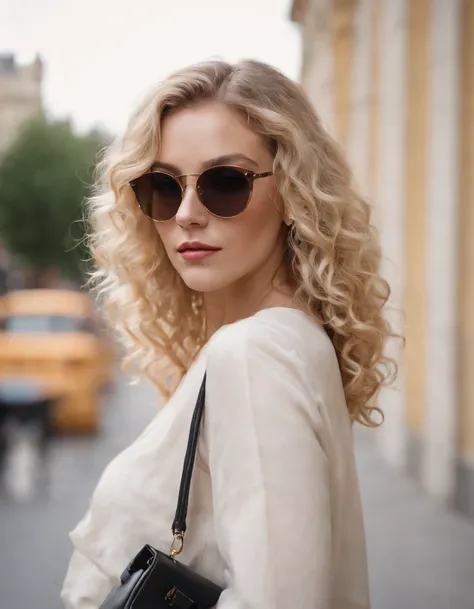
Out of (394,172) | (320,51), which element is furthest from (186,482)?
(320,51)

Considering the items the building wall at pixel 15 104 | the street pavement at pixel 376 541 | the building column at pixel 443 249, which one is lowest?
the street pavement at pixel 376 541

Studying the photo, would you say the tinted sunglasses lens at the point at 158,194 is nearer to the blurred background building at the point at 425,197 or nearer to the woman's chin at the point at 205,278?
the woman's chin at the point at 205,278

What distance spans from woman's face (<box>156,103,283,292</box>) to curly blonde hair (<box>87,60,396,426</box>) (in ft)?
0.09

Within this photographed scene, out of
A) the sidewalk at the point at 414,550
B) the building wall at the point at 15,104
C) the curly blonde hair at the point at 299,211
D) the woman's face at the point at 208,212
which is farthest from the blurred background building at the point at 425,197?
the building wall at the point at 15,104

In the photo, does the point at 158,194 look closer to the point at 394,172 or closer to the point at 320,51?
the point at 394,172

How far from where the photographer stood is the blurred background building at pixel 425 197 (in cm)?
571

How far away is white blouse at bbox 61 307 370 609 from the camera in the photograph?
3.48 feet

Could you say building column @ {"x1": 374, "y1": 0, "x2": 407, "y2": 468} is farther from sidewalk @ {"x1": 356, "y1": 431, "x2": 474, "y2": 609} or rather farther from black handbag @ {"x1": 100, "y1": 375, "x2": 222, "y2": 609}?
black handbag @ {"x1": 100, "y1": 375, "x2": 222, "y2": 609}

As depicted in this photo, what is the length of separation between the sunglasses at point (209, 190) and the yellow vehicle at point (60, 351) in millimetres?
6130

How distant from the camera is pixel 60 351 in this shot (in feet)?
25.9

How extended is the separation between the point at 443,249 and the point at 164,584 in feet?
16.8

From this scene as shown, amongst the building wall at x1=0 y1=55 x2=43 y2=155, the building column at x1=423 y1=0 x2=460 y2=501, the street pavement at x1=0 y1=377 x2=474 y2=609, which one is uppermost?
the building wall at x1=0 y1=55 x2=43 y2=155

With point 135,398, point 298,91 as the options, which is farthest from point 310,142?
point 135,398

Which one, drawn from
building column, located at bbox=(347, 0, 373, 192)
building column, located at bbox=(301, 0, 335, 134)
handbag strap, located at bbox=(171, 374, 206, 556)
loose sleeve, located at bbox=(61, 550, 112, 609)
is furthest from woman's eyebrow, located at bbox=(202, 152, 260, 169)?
building column, located at bbox=(301, 0, 335, 134)
